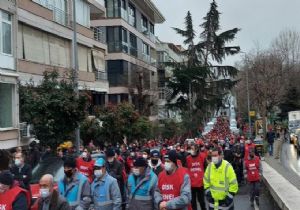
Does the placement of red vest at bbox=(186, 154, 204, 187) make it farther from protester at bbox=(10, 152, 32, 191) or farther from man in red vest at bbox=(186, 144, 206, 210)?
protester at bbox=(10, 152, 32, 191)

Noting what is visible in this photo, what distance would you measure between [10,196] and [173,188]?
2.49 meters

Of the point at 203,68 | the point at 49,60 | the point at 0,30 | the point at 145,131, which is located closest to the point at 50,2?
the point at 49,60

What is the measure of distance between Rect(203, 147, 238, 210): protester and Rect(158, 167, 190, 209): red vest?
146 centimetres

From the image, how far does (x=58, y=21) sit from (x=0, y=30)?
7.01 m

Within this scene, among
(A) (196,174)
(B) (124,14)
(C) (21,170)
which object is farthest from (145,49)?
(C) (21,170)

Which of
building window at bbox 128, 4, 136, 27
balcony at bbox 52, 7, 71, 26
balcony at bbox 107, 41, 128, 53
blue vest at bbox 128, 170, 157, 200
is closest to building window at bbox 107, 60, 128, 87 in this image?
balcony at bbox 107, 41, 128, 53

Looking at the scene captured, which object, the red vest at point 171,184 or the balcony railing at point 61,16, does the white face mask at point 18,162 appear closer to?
the red vest at point 171,184

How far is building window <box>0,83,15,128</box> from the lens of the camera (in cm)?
2334

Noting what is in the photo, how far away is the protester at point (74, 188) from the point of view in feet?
26.5

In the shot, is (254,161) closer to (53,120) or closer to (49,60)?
(53,120)

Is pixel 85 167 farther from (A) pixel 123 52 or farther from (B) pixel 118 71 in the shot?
(A) pixel 123 52

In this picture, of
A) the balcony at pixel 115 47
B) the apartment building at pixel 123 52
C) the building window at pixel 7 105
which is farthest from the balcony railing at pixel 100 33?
the building window at pixel 7 105

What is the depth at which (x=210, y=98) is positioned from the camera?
58.7 m

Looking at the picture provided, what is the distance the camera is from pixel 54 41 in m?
28.4
